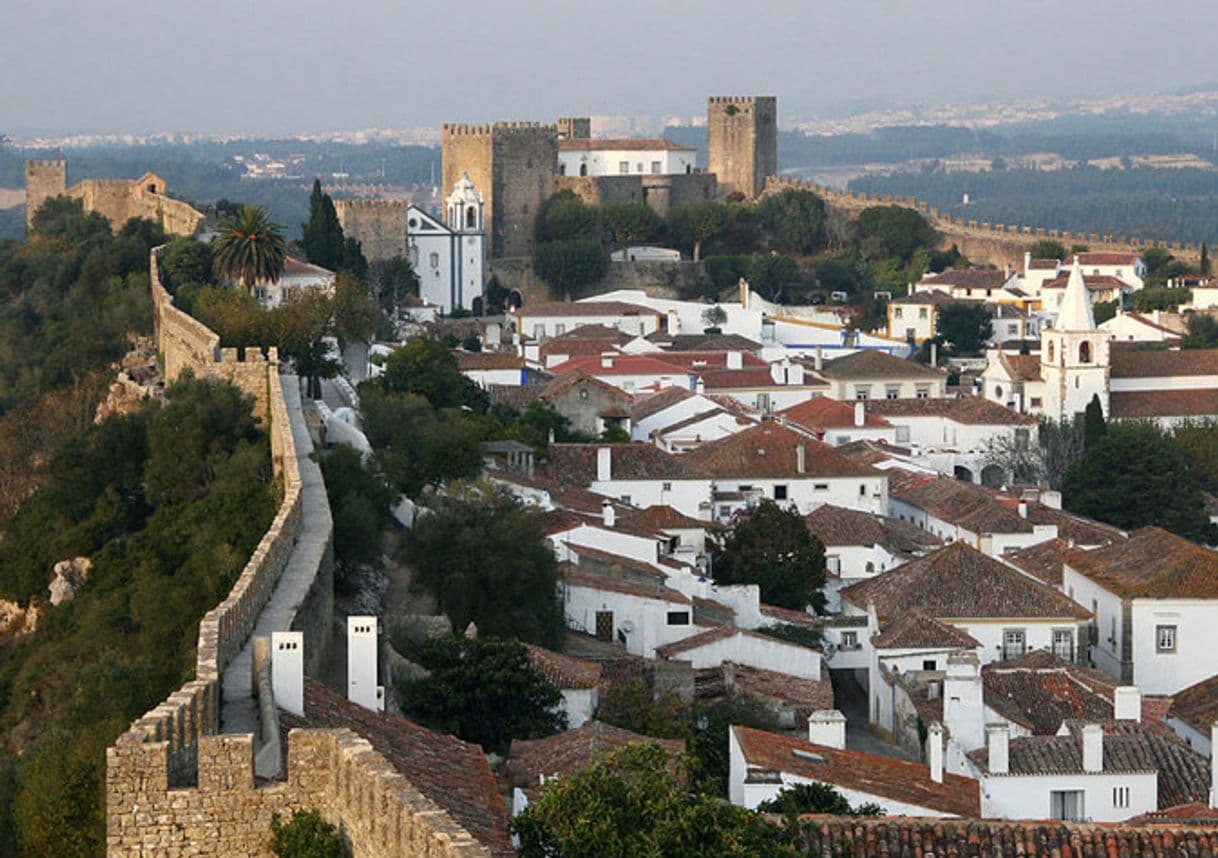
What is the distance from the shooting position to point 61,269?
43.3 metres

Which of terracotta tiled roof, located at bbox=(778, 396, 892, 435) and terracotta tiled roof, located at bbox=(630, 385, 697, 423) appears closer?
terracotta tiled roof, located at bbox=(630, 385, 697, 423)

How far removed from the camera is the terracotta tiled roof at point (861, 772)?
16531 mm

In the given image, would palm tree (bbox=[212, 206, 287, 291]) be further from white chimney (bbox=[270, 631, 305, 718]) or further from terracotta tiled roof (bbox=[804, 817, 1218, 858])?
terracotta tiled roof (bbox=[804, 817, 1218, 858])

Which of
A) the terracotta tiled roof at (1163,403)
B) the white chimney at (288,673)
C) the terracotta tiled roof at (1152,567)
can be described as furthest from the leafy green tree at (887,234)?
the white chimney at (288,673)

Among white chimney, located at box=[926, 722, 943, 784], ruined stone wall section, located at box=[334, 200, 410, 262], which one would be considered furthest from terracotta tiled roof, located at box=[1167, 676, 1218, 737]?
ruined stone wall section, located at box=[334, 200, 410, 262]

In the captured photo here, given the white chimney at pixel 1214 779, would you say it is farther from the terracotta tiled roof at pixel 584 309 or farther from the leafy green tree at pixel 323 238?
the terracotta tiled roof at pixel 584 309

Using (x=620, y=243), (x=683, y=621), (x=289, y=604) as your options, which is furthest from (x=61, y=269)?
(x=289, y=604)

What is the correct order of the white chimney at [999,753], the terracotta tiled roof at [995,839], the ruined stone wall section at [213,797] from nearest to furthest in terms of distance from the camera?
the ruined stone wall section at [213,797], the terracotta tiled roof at [995,839], the white chimney at [999,753]

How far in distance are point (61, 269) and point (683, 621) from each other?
792 inches

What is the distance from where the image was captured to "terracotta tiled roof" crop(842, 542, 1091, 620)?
27.8 meters

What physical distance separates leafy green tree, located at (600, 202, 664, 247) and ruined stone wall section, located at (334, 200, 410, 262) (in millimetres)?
9286

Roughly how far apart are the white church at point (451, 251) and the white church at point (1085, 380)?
1284 cm

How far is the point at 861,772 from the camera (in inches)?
675

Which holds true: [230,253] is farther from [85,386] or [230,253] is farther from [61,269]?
[61,269]
